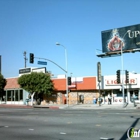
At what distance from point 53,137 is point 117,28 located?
141 ft

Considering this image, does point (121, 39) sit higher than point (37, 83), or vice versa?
point (121, 39)

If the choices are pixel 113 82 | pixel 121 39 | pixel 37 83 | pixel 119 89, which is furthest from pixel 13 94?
pixel 121 39

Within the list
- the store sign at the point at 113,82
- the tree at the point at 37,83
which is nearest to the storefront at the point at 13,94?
the tree at the point at 37,83

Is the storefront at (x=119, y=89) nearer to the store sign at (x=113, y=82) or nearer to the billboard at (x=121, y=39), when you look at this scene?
the store sign at (x=113, y=82)

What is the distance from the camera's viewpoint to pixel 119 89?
4281cm

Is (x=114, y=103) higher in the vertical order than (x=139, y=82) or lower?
lower

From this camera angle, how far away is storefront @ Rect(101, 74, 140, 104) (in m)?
41.0

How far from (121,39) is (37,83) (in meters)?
17.7

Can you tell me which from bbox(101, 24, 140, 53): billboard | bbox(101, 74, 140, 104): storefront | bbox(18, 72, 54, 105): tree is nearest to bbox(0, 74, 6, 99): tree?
bbox(18, 72, 54, 105): tree

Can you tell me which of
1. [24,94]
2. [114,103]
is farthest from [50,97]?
[114,103]

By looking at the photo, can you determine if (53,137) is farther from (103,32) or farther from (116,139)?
(103,32)

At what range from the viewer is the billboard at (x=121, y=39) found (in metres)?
47.8

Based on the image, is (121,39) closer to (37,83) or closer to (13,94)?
(37,83)

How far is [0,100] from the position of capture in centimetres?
6012
